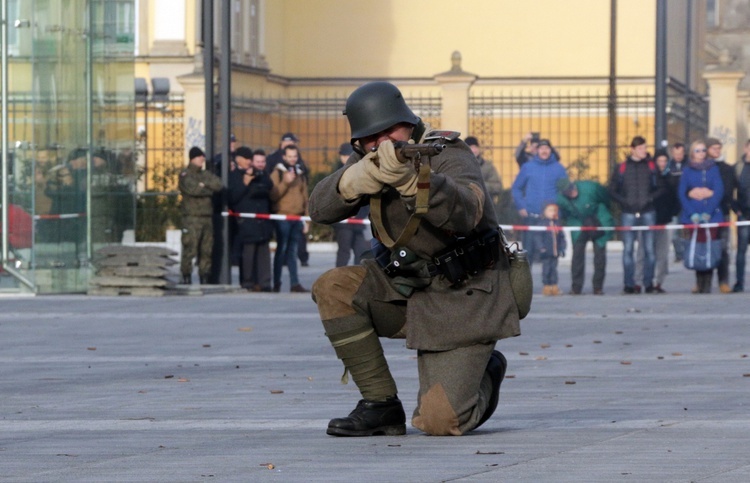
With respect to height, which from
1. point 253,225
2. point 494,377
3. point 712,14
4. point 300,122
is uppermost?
point 712,14

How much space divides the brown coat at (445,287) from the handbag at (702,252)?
39.4 ft

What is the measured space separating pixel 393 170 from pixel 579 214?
505 inches

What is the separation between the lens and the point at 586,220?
18719 mm

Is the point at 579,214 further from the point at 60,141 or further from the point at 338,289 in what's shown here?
the point at 338,289

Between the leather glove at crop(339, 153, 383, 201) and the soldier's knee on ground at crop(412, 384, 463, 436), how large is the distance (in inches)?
36.8

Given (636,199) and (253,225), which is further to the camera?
(253,225)

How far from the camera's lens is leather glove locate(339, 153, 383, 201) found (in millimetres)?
6203

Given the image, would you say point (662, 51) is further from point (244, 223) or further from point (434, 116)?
point (434, 116)

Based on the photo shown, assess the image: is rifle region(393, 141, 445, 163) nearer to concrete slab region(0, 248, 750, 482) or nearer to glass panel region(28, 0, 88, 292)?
concrete slab region(0, 248, 750, 482)

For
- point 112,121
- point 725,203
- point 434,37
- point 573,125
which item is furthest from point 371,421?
point 434,37

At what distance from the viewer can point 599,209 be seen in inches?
739

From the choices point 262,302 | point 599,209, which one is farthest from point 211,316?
point 599,209

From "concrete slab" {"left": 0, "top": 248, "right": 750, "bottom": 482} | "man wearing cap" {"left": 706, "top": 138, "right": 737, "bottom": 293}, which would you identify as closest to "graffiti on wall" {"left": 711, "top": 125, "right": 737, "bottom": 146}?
"man wearing cap" {"left": 706, "top": 138, "right": 737, "bottom": 293}

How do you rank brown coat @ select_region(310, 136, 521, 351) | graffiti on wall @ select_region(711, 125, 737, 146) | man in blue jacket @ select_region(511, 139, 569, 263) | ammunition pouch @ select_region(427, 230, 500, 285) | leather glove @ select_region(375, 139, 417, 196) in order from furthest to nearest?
1. graffiti on wall @ select_region(711, 125, 737, 146)
2. man in blue jacket @ select_region(511, 139, 569, 263)
3. ammunition pouch @ select_region(427, 230, 500, 285)
4. brown coat @ select_region(310, 136, 521, 351)
5. leather glove @ select_region(375, 139, 417, 196)
